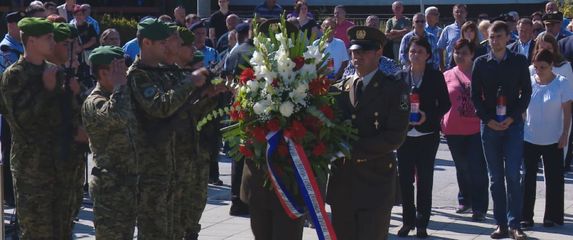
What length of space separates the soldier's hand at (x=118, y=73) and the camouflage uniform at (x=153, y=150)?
16cm

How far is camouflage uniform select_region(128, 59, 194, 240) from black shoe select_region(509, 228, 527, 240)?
358 cm

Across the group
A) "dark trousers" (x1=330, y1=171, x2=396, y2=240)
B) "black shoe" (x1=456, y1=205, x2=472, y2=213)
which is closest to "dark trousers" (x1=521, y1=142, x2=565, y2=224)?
"black shoe" (x1=456, y1=205, x2=472, y2=213)

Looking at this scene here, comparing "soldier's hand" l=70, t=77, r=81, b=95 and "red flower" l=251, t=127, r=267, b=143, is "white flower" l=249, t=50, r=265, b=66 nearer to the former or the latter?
"red flower" l=251, t=127, r=267, b=143

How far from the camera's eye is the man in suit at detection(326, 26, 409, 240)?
7559 mm

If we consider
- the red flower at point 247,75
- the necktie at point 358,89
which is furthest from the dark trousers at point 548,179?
the red flower at point 247,75

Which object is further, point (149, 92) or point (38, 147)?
point (38, 147)

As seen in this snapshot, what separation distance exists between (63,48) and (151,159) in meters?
1.37

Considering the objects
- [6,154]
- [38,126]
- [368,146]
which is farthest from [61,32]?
[6,154]

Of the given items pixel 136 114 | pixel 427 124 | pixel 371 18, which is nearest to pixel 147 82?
pixel 136 114

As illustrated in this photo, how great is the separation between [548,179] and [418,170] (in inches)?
51.9

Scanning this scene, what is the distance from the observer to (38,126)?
27.0ft

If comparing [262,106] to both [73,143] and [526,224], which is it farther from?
[526,224]

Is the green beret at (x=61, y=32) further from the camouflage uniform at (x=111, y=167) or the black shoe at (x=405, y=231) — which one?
the black shoe at (x=405, y=231)

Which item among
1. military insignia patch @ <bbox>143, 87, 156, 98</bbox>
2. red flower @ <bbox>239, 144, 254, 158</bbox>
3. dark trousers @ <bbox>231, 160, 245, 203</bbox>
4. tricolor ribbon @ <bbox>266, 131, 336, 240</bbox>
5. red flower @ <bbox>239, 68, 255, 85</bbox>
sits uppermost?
red flower @ <bbox>239, 68, 255, 85</bbox>
